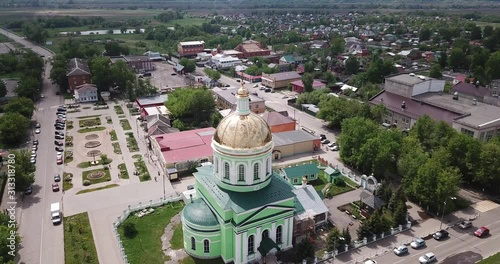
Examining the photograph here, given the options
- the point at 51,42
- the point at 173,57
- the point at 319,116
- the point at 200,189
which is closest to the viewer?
the point at 200,189

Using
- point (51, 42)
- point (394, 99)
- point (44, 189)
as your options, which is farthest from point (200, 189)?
point (51, 42)

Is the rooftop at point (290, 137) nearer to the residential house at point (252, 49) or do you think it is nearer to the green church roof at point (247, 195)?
the green church roof at point (247, 195)

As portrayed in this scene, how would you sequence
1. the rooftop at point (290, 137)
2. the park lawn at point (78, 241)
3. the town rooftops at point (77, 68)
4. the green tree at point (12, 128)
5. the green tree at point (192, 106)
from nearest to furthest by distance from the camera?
the park lawn at point (78, 241), the rooftop at point (290, 137), the green tree at point (12, 128), the green tree at point (192, 106), the town rooftops at point (77, 68)

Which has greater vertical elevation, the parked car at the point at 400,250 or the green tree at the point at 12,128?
the green tree at the point at 12,128

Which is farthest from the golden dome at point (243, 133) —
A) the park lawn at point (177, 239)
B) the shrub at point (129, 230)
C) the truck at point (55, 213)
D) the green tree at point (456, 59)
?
the green tree at point (456, 59)

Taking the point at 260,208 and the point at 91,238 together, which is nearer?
the point at 260,208

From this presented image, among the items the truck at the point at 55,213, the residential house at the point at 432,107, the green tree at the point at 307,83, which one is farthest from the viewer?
the green tree at the point at 307,83

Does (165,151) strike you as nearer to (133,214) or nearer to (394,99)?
(133,214)
